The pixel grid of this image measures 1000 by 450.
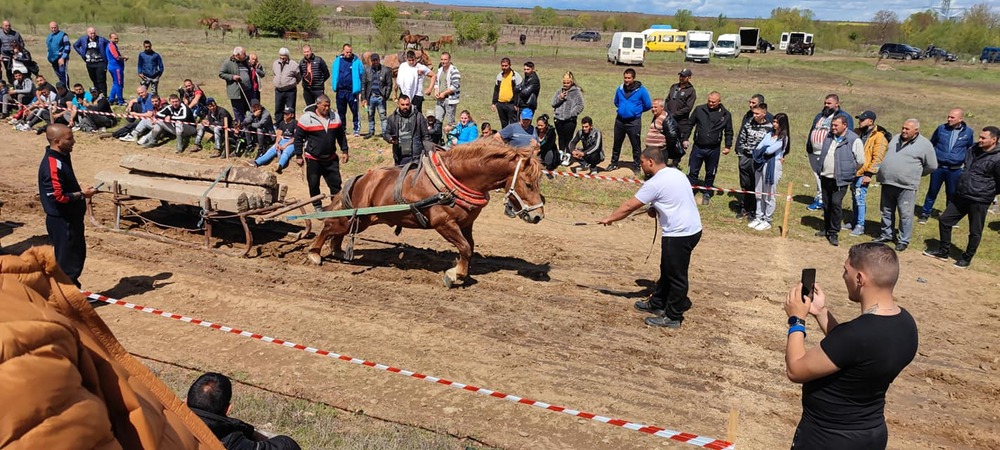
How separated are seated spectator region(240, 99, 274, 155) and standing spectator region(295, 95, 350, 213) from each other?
5062mm

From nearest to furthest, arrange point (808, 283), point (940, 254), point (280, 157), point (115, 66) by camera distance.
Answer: point (808, 283) → point (940, 254) → point (280, 157) → point (115, 66)

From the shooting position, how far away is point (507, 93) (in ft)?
47.2

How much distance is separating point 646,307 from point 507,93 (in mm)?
7482

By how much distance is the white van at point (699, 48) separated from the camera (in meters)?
43.5

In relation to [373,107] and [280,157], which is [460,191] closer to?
[280,157]

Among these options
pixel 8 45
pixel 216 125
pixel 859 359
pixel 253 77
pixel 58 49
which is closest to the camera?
pixel 859 359

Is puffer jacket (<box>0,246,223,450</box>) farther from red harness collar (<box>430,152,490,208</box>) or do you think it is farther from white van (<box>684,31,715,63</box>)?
white van (<box>684,31,715,63</box>)

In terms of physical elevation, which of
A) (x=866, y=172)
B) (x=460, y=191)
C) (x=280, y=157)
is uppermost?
(x=866, y=172)

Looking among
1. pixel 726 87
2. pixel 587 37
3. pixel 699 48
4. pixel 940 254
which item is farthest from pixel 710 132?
pixel 587 37

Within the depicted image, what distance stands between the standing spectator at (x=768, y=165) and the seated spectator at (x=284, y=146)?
951 centimetres

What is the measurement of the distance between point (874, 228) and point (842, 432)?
31.8 ft

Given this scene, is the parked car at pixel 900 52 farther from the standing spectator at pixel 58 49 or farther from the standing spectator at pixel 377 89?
the standing spectator at pixel 58 49

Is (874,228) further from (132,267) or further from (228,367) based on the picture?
(132,267)

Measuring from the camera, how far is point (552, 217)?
12.5m
